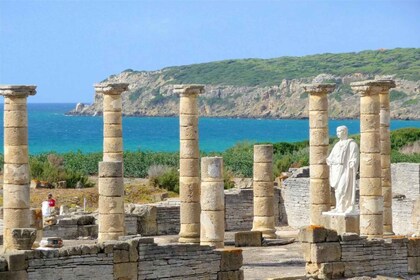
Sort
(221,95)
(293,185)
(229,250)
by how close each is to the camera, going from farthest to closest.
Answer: (221,95), (293,185), (229,250)

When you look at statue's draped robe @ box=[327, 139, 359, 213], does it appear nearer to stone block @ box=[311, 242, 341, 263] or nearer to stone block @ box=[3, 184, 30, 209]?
stone block @ box=[311, 242, 341, 263]

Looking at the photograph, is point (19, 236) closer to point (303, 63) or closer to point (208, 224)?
point (208, 224)

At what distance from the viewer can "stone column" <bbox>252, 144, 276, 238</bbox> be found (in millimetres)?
31984

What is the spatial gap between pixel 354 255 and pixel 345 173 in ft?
6.75

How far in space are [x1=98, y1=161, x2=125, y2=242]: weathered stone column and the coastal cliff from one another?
11696 cm

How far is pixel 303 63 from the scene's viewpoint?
179750mm

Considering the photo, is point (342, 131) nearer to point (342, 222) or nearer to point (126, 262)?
point (342, 222)

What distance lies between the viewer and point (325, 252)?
25938 millimetres

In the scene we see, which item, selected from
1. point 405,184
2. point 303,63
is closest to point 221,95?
point 303,63

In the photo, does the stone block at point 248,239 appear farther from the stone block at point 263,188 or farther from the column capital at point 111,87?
the column capital at point 111,87

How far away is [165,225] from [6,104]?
818 cm

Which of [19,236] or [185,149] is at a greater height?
[185,149]

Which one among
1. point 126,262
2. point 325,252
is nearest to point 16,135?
point 126,262

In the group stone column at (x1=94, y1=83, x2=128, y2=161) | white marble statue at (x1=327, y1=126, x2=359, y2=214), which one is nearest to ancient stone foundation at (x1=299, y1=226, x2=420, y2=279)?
white marble statue at (x1=327, y1=126, x2=359, y2=214)
